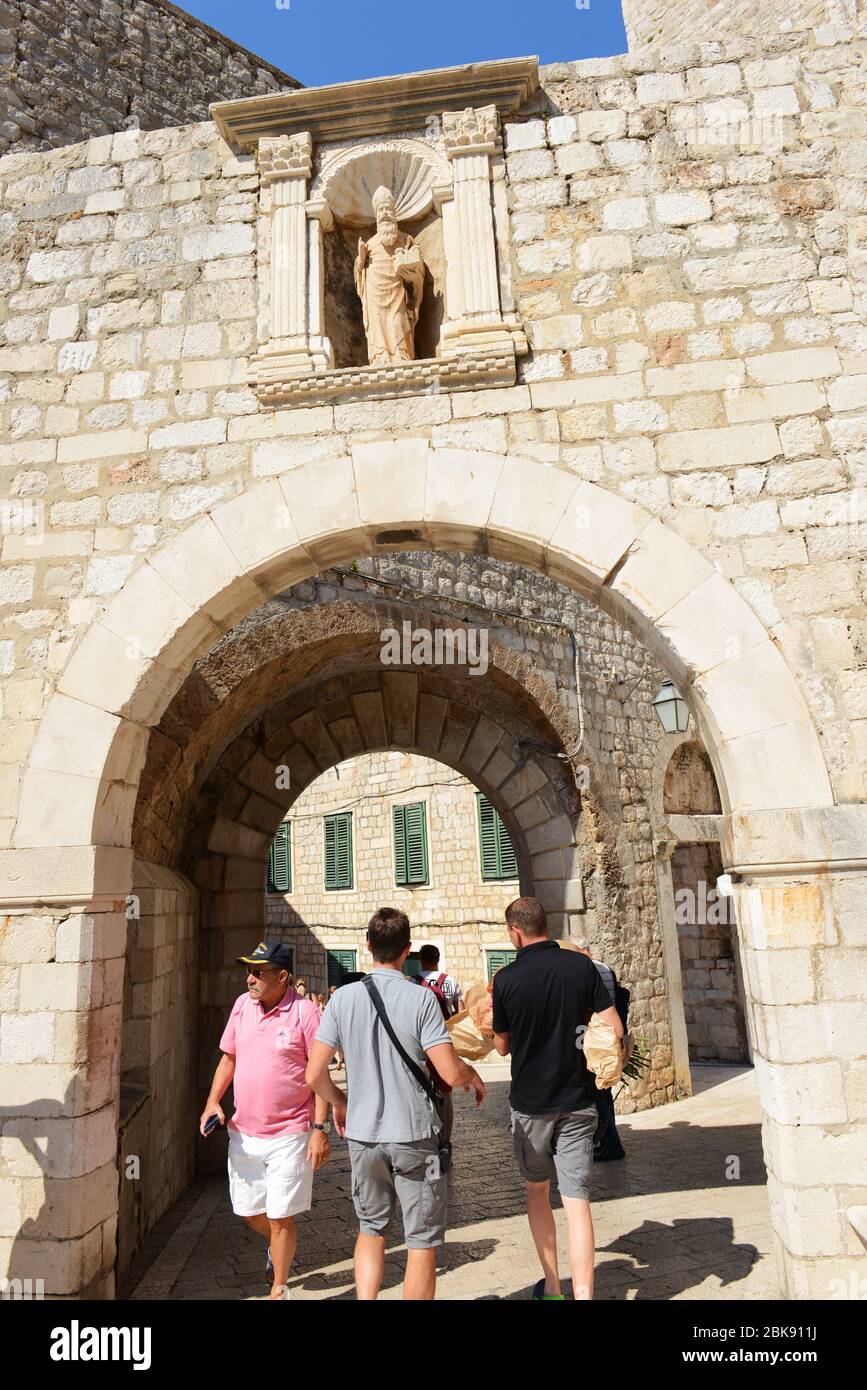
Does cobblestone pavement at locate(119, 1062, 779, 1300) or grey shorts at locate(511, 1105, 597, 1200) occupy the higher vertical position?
grey shorts at locate(511, 1105, 597, 1200)

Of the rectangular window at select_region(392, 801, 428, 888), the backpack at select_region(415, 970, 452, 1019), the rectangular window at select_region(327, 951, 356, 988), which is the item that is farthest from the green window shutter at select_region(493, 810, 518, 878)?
the backpack at select_region(415, 970, 452, 1019)

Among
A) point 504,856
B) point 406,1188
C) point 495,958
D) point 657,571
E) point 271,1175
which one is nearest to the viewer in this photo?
point 406,1188

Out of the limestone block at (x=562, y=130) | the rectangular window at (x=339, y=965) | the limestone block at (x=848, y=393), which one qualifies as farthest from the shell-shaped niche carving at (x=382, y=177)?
the rectangular window at (x=339, y=965)

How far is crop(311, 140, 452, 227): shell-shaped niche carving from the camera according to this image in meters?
4.39

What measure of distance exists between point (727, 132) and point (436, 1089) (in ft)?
14.2

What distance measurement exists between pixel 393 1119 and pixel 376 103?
4.53 metres

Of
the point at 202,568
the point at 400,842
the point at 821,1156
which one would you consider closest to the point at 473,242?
the point at 202,568

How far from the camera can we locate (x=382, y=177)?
14.9ft

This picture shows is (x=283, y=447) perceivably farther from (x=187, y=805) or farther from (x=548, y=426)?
(x=187, y=805)

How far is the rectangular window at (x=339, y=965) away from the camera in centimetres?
1453

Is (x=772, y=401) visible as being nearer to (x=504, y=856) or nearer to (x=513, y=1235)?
(x=513, y=1235)

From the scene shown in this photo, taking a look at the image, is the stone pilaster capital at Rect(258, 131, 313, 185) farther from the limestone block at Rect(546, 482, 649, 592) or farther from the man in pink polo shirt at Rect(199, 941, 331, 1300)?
the man in pink polo shirt at Rect(199, 941, 331, 1300)

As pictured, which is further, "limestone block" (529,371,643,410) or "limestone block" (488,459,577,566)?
"limestone block" (529,371,643,410)

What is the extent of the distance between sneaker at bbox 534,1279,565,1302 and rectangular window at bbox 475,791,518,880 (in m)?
9.05
